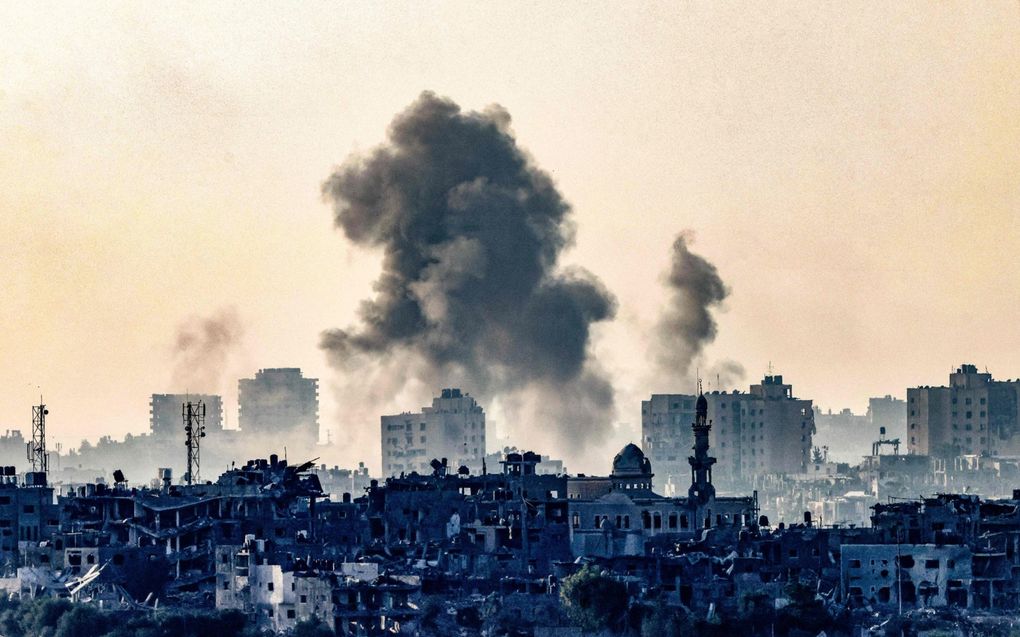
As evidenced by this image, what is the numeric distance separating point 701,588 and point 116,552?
616 inches

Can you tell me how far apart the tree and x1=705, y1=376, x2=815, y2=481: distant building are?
87268 millimetres

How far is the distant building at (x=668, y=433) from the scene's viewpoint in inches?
6147

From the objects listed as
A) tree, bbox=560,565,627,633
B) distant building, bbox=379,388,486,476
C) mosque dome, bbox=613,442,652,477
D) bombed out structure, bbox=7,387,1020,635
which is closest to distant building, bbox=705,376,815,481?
distant building, bbox=379,388,486,476

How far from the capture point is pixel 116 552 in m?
83.6

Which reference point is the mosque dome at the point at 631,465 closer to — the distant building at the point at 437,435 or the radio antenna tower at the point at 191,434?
the radio antenna tower at the point at 191,434

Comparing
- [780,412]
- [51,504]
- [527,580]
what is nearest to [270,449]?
[780,412]

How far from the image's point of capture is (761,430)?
169875 millimetres

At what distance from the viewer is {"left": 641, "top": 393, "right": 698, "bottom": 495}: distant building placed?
156m

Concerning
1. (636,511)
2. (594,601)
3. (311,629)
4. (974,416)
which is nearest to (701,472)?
A: (636,511)

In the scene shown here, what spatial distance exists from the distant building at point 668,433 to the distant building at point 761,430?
533cm

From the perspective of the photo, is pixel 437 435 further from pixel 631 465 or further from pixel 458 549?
pixel 458 549

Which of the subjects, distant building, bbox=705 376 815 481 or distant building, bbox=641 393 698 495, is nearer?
distant building, bbox=641 393 698 495

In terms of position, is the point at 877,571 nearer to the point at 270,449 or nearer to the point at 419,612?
the point at 419,612

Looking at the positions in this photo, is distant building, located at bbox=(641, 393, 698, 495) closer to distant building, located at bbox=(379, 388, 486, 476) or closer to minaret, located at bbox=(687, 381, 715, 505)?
distant building, located at bbox=(379, 388, 486, 476)
